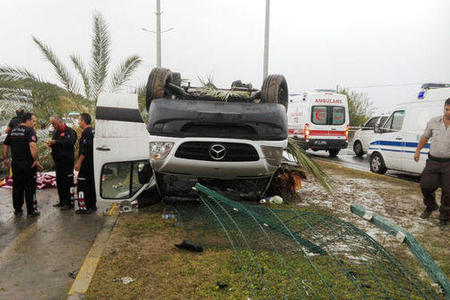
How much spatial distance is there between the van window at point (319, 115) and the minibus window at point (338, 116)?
1.08ft

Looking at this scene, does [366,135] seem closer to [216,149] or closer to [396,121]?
[396,121]

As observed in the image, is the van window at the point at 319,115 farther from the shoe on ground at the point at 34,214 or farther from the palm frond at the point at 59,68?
the shoe on ground at the point at 34,214

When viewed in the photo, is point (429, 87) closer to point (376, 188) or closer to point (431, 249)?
point (376, 188)

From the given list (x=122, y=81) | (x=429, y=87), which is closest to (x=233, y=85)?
(x=429, y=87)

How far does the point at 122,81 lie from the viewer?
1255cm

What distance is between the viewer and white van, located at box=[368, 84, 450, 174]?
8.49 meters

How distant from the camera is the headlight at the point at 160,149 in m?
4.76

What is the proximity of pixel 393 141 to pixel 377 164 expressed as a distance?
3.63 ft

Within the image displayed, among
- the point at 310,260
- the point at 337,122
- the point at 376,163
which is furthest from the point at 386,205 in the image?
the point at 337,122

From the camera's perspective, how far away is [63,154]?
631 centimetres

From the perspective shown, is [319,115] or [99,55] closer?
[99,55]

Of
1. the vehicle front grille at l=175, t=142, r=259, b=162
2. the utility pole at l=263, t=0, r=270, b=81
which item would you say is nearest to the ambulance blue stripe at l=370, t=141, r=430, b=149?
the vehicle front grille at l=175, t=142, r=259, b=162

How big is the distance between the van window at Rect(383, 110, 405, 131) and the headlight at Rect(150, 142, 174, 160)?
676 centimetres

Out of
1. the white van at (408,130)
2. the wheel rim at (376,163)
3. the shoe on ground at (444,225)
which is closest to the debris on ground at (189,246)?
the shoe on ground at (444,225)
